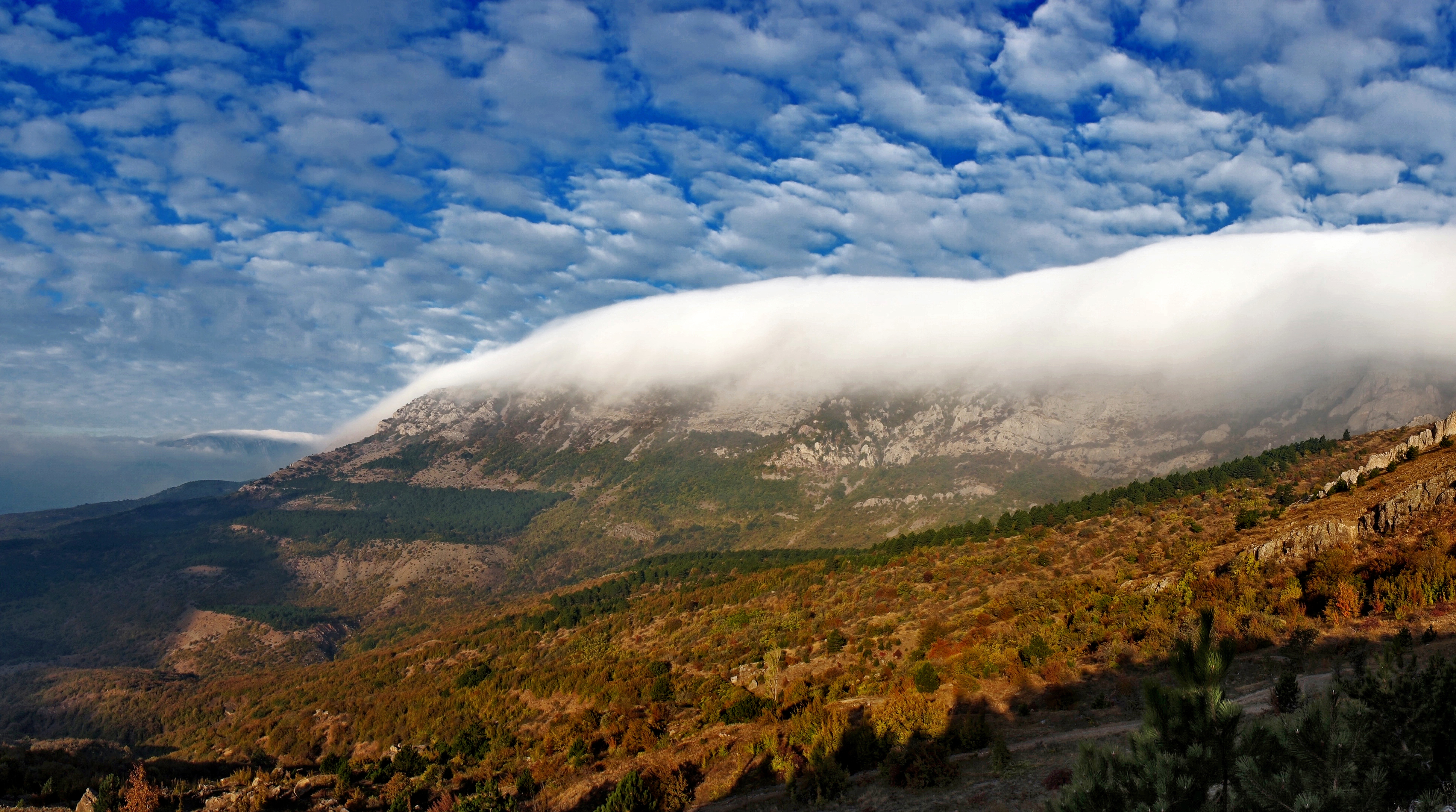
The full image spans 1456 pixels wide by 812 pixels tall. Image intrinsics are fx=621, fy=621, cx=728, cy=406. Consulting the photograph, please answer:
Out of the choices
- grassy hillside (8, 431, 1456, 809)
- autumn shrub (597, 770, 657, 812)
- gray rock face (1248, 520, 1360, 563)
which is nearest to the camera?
autumn shrub (597, 770, 657, 812)

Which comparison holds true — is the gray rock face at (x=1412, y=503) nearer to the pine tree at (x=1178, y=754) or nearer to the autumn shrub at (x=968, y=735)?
the autumn shrub at (x=968, y=735)

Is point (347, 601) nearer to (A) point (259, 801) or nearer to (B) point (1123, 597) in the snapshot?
(A) point (259, 801)

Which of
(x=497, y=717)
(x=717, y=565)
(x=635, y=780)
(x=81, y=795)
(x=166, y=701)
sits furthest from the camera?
(x=717, y=565)

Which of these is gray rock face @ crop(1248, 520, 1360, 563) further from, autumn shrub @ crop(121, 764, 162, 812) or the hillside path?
autumn shrub @ crop(121, 764, 162, 812)

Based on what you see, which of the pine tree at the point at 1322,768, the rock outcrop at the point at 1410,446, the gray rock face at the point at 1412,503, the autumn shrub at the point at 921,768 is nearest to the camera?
the pine tree at the point at 1322,768

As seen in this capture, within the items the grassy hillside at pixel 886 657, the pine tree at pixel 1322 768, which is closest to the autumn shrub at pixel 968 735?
the grassy hillside at pixel 886 657

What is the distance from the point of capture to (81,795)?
20312mm

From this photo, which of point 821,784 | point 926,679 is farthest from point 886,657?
point 821,784

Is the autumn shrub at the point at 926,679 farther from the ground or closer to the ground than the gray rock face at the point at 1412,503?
closer to the ground

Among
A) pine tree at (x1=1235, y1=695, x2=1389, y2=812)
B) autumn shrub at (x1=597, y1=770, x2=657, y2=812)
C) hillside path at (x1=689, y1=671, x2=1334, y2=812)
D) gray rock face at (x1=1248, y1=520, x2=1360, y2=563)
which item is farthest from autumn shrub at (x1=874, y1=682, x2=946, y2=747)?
gray rock face at (x1=1248, y1=520, x2=1360, y2=563)

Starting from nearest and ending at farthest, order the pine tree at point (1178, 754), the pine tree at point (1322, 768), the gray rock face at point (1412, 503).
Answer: the pine tree at point (1322, 768), the pine tree at point (1178, 754), the gray rock face at point (1412, 503)

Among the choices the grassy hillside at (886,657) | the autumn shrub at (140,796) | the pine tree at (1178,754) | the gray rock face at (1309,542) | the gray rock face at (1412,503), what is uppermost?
the pine tree at (1178,754)

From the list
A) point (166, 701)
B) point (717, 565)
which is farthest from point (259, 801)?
point (717, 565)

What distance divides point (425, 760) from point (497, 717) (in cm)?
1134
